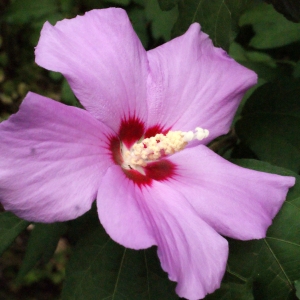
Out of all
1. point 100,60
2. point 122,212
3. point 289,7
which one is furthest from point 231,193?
point 289,7

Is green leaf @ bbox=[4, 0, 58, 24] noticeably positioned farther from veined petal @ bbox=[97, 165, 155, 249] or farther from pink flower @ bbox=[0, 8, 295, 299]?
veined petal @ bbox=[97, 165, 155, 249]

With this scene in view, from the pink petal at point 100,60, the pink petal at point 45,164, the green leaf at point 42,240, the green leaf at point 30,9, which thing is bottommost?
the green leaf at point 42,240

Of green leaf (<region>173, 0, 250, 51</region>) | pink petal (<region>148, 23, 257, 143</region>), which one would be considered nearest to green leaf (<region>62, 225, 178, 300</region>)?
pink petal (<region>148, 23, 257, 143</region>)

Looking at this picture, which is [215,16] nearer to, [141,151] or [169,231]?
[141,151]

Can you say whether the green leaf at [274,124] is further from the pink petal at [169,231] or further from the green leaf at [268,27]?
the pink petal at [169,231]

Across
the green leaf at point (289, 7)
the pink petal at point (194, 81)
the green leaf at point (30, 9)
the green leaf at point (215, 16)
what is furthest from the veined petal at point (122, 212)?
the green leaf at point (30, 9)

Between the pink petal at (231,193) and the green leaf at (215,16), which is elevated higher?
the green leaf at (215,16)
